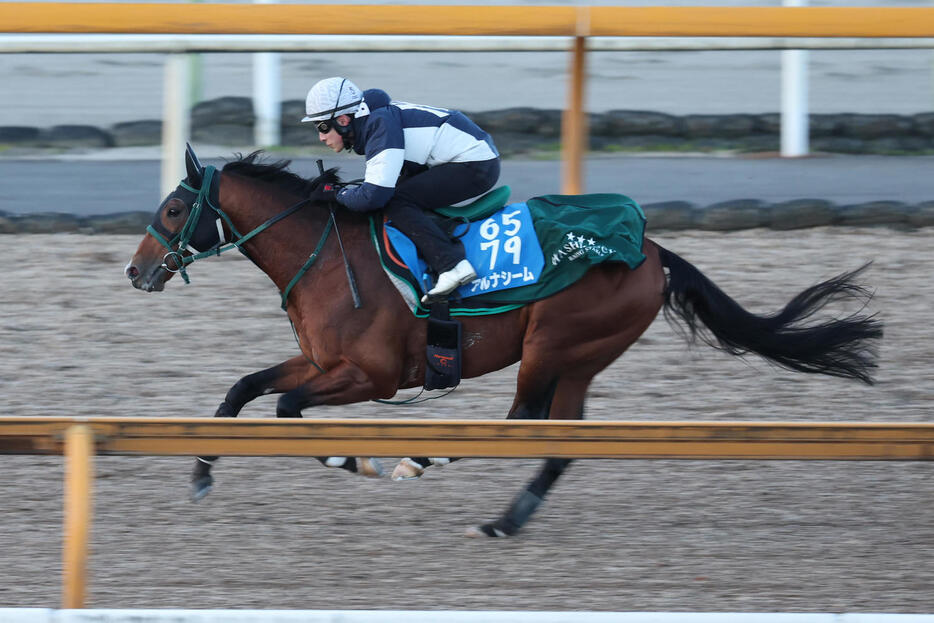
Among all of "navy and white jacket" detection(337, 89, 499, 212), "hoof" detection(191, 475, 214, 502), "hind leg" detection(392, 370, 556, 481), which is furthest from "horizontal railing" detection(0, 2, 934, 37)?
"hoof" detection(191, 475, 214, 502)

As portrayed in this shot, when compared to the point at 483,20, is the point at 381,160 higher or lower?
lower

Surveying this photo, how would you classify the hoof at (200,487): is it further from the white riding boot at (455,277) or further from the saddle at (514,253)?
the white riding boot at (455,277)

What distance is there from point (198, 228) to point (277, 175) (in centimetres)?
44

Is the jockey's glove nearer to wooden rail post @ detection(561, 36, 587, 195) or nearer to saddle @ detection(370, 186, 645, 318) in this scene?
saddle @ detection(370, 186, 645, 318)

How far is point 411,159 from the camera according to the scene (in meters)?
5.34

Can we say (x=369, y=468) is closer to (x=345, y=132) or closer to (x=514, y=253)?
(x=514, y=253)

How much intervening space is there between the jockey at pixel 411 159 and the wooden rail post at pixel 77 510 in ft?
5.44

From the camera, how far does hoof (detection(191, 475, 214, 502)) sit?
5172mm

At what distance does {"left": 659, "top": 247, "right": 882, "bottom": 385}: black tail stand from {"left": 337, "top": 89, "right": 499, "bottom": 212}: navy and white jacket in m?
1.03

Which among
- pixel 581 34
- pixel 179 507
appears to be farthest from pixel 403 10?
pixel 179 507

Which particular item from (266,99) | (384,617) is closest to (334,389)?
(384,617)

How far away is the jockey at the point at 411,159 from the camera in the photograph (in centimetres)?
512

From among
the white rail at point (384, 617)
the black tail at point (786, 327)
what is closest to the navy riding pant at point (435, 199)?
the black tail at point (786, 327)

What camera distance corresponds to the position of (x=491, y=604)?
14.4ft
